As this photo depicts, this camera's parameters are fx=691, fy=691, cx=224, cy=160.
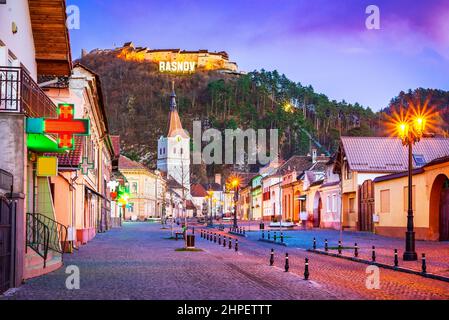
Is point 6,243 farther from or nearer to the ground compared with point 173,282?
farther from the ground

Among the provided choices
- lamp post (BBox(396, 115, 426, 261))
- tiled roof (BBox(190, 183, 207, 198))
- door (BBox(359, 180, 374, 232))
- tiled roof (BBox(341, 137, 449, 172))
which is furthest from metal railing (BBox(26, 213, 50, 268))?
tiled roof (BBox(190, 183, 207, 198))

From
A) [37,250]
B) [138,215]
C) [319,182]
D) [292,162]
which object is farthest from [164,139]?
[37,250]

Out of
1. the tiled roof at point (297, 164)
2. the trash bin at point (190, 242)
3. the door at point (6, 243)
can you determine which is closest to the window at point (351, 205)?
the trash bin at point (190, 242)

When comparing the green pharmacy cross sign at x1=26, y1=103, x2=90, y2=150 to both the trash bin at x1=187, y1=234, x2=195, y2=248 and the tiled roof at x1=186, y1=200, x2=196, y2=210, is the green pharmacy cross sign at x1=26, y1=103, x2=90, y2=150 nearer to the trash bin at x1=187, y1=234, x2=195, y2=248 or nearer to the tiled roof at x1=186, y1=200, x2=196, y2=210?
the trash bin at x1=187, y1=234, x2=195, y2=248

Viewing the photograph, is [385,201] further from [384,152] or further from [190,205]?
[190,205]

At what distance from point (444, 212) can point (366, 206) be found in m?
14.7

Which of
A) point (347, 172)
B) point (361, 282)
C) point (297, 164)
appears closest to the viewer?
point (361, 282)

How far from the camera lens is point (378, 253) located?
93.7 ft

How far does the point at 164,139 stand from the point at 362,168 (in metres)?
126

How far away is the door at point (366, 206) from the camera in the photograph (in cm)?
5031

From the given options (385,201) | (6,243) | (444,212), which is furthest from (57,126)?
(385,201)

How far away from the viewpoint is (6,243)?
15281mm
